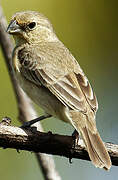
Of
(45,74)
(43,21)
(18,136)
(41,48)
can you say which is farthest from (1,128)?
(43,21)

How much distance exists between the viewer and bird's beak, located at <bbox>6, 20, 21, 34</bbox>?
18.4ft

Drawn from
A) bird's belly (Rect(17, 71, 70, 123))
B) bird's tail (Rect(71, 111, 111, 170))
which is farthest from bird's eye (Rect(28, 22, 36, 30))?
bird's tail (Rect(71, 111, 111, 170))

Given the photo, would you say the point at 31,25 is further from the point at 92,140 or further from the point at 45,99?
the point at 92,140

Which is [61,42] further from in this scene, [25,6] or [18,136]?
[18,136]

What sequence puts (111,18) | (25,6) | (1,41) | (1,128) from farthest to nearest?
1. (111,18)
2. (25,6)
3. (1,41)
4. (1,128)

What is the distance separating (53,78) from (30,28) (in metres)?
0.94

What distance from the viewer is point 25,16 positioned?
5.84 meters

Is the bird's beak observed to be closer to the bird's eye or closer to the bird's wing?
the bird's eye

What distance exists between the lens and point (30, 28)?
598 centimetres

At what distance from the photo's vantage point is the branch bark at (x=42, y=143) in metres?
4.63

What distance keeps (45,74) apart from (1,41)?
50 centimetres

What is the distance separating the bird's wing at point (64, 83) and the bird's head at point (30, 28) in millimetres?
424

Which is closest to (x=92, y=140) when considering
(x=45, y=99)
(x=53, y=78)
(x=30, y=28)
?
(x=45, y=99)

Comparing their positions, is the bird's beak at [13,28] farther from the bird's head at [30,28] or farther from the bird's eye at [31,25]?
the bird's eye at [31,25]
